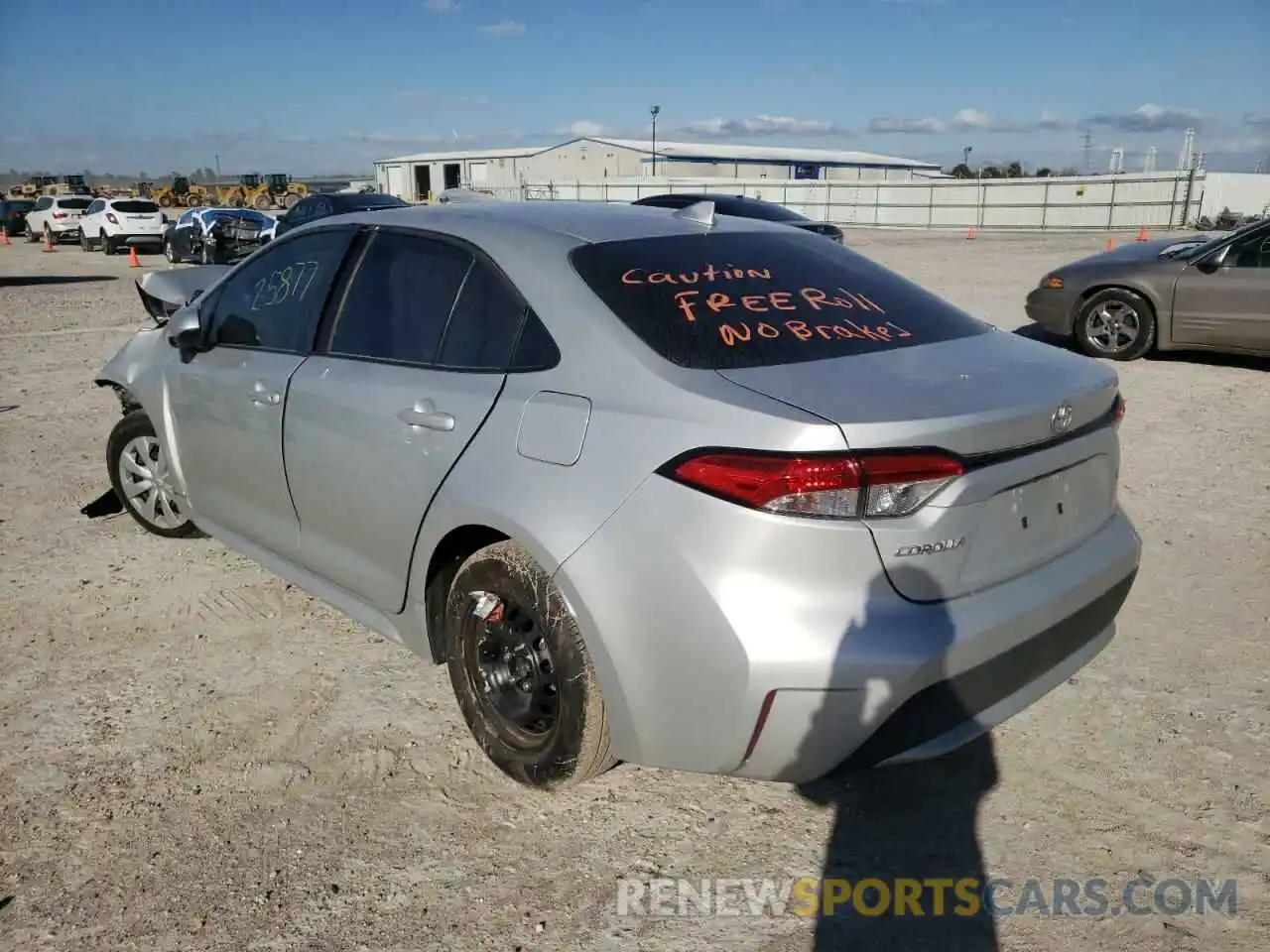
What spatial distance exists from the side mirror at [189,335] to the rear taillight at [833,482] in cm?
273

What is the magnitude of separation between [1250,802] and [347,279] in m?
3.34

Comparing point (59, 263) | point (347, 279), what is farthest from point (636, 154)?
point (347, 279)

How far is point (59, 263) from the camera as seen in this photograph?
2384 cm

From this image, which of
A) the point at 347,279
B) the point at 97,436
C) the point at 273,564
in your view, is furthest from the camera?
the point at 97,436

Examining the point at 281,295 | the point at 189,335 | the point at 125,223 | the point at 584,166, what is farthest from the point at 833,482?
the point at 584,166

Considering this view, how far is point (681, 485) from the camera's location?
7.50 feet

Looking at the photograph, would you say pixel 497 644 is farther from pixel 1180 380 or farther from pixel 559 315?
pixel 1180 380

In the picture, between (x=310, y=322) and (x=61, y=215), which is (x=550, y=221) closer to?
(x=310, y=322)

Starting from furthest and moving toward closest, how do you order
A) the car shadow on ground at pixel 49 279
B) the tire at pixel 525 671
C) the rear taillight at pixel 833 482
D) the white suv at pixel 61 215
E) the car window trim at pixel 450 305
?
the white suv at pixel 61 215
the car shadow on ground at pixel 49 279
the car window trim at pixel 450 305
the tire at pixel 525 671
the rear taillight at pixel 833 482

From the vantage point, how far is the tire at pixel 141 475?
15.5 feet

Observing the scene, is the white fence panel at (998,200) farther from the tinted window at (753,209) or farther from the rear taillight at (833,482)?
the rear taillight at (833,482)

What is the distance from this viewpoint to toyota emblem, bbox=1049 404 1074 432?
8.19 feet

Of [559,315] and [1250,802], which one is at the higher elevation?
[559,315]

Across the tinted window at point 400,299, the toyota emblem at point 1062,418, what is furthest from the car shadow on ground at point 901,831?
the tinted window at point 400,299
